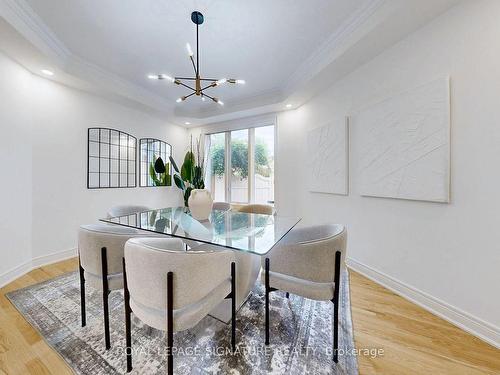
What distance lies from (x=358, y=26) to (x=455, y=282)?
8.16 feet

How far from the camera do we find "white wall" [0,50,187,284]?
7.73ft

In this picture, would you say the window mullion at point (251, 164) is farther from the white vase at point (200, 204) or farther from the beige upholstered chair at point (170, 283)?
the beige upholstered chair at point (170, 283)

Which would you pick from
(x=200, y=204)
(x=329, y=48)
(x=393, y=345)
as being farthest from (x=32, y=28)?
(x=393, y=345)

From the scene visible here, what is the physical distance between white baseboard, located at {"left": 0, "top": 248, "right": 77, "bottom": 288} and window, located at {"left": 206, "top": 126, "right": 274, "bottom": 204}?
289 cm

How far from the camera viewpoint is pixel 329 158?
9.90 feet

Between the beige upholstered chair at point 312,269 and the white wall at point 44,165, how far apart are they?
2993mm

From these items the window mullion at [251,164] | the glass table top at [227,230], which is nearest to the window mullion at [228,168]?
the window mullion at [251,164]

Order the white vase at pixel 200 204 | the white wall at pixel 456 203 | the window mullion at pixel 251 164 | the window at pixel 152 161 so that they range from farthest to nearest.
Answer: the window mullion at pixel 251 164 < the window at pixel 152 161 < the white vase at pixel 200 204 < the white wall at pixel 456 203

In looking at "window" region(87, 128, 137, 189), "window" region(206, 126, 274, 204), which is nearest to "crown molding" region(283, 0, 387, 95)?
"window" region(206, 126, 274, 204)

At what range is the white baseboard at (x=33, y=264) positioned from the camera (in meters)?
2.29

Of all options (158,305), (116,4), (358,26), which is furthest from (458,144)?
(116,4)

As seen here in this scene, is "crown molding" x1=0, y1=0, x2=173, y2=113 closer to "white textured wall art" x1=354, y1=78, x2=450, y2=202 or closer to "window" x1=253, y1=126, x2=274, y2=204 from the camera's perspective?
"window" x1=253, y1=126, x2=274, y2=204

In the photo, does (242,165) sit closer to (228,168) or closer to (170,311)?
(228,168)

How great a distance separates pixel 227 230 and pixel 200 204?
1.87ft
